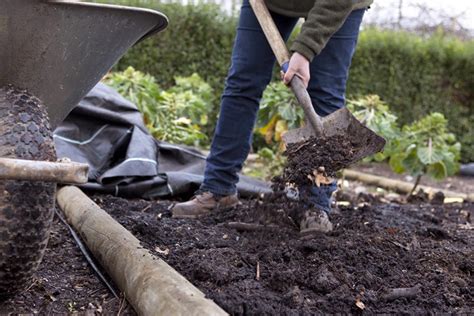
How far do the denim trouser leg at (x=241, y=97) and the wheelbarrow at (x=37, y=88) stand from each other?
1142 millimetres

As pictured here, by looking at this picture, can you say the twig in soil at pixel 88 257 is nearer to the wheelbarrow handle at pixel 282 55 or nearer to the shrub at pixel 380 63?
the wheelbarrow handle at pixel 282 55

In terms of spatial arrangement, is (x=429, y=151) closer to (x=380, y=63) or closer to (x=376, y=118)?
(x=376, y=118)

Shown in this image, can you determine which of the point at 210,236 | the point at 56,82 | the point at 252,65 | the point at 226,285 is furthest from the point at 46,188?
the point at 252,65

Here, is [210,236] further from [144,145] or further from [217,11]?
[217,11]

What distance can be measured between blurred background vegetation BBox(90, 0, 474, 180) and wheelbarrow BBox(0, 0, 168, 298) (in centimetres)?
305

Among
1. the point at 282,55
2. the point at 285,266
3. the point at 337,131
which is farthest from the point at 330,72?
the point at 285,266

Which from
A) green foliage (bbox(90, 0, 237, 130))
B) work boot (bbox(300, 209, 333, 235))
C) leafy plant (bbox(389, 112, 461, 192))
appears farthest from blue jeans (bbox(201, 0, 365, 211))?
green foliage (bbox(90, 0, 237, 130))

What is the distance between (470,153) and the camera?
10.3 m

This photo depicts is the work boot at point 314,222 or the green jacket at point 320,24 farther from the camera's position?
the work boot at point 314,222

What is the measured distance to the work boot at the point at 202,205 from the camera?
3.46m

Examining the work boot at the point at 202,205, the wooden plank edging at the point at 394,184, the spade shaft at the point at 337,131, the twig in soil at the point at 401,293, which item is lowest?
the wooden plank edging at the point at 394,184

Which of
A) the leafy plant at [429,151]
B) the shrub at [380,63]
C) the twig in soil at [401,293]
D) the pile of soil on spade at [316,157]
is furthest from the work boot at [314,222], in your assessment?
the shrub at [380,63]

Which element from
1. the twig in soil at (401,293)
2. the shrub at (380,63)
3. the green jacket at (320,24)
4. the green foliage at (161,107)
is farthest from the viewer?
the shrub at (380,63)

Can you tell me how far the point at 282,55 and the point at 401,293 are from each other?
48.6 inches
